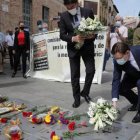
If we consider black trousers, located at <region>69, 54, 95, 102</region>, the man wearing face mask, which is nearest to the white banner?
the man wearing face mask

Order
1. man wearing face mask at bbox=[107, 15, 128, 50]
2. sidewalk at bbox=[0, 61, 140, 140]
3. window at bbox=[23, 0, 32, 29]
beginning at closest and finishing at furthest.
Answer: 1. sidewalk at bbox=[0, 61, 140, 140]
2. man wearing face mask at bbox=[107, 15, 128, 50]
3. window at bbox=[23, 0, 32, 29]

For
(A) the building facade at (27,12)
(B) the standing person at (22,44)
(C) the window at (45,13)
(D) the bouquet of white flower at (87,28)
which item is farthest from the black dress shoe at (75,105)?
(C) the window at (45,13)

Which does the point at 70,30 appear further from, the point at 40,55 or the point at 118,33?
the point at 40,55

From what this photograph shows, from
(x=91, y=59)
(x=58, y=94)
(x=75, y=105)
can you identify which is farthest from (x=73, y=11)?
(x=58, y=94)

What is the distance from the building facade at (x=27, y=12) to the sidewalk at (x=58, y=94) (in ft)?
26.0

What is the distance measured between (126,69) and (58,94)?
7.43 feet

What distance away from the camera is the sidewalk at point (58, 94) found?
425cm

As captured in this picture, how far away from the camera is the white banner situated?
316 inches

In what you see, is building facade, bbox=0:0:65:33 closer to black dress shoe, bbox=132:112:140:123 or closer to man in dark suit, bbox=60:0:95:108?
man in dark suit, bbox=60:0:95:108

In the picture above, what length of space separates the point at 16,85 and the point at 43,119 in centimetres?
324

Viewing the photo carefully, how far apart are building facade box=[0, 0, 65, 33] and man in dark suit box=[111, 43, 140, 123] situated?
1087 centimetres

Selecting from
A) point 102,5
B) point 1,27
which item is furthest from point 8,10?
point 102,5

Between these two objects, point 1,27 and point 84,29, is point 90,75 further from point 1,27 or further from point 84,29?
point 1,27

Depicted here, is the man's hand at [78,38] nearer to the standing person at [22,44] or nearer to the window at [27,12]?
the standing person at [22,44]
